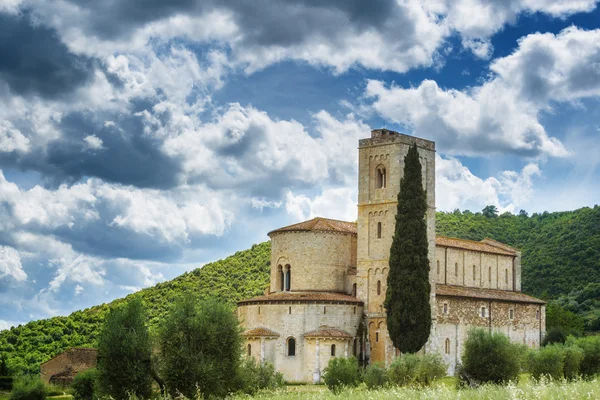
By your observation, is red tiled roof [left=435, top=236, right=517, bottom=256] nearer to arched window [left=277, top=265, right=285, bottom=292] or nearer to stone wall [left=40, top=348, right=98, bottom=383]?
arched window [left=277, top=265, right=285, bottom=292]

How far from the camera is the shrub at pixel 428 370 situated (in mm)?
45125

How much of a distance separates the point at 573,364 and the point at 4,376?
37058 mm

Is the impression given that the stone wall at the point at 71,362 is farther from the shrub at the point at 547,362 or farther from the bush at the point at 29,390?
the shrub at the point at 547,362

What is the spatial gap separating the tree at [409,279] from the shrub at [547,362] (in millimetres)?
6723

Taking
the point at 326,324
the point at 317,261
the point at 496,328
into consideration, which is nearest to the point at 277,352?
the point at 326,324

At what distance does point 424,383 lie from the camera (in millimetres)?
44875

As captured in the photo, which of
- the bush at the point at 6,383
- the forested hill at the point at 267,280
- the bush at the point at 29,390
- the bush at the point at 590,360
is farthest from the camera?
the forested hill at the point at 267,280

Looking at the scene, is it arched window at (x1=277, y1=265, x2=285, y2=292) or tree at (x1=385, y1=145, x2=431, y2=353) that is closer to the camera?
tree at (x1=385, y1=145, x2=431, y2=353)

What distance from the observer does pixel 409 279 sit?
52719mm

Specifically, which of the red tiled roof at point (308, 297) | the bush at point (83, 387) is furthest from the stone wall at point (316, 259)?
the bush at point (83, 387)

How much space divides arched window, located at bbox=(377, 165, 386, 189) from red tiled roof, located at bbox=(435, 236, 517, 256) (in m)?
6.09

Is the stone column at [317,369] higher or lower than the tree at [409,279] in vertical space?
lower

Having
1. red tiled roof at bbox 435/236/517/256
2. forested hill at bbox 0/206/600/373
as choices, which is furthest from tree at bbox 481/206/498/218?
red tiled roof at bbox 435/236/517/256

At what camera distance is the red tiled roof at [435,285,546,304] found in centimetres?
5853
